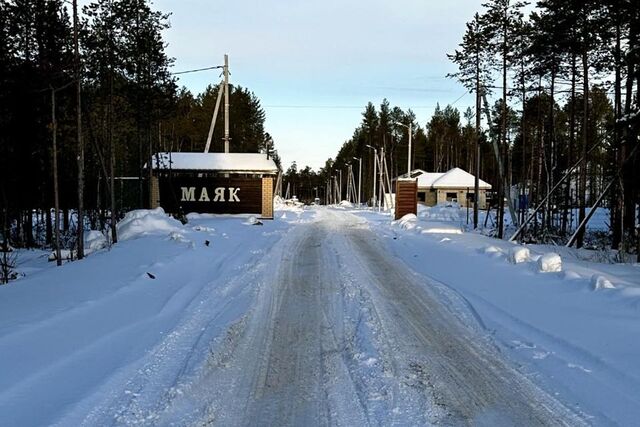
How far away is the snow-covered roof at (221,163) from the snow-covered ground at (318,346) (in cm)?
2098

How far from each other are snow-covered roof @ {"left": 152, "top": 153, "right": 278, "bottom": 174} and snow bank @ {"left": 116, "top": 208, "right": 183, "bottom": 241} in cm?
1237

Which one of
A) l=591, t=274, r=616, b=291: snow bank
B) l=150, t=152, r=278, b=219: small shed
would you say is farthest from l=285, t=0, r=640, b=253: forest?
l=150, t=152, r=278, b=219: small shed

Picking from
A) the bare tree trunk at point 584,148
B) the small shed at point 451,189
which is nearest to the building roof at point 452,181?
the small shed at point 451,189

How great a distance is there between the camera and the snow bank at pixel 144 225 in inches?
709

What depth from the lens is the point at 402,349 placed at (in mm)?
5996

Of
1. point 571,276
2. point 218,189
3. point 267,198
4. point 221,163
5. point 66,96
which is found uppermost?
point 66,96

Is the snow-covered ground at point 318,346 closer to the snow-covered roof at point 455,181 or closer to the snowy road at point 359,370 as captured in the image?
the snowy road at point 359,370

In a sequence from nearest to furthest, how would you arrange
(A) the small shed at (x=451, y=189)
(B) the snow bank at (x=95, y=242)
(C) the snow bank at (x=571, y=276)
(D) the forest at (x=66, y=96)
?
(C) the snow bank at (x=571, y=276), (B) the snow bank at (x=95, y=242), (D) the forest at (x=66, y=96), (A) the small shed at (x=451, y=189)

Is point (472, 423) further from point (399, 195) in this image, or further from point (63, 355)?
point (399, 195)

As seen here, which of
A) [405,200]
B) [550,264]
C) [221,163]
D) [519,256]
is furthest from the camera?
[405,200]

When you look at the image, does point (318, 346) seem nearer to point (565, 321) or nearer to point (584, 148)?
point (565, 321)

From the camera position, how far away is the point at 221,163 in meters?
32.7

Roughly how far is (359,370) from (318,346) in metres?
0.95

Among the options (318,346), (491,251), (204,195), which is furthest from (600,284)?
(204,195)
